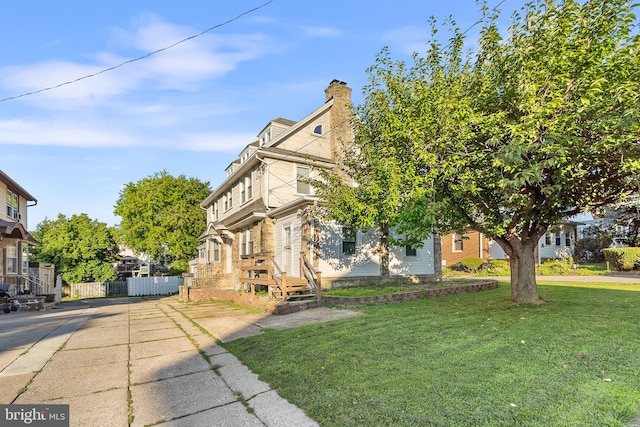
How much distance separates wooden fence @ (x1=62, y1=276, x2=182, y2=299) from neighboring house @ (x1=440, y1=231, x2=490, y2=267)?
76.4ft

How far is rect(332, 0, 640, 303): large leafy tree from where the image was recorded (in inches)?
225

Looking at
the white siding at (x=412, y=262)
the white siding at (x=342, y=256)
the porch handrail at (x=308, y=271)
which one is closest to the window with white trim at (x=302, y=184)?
the white siding at (x=342, y=256)

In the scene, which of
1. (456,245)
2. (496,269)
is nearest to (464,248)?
(456,245)

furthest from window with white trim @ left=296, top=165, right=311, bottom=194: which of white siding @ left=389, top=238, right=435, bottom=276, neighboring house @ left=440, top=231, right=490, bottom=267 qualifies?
neighboring house @ left=440, top=231, right=490, bottom=267

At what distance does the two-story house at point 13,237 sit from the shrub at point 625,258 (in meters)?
33.9

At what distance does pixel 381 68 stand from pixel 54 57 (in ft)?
30.8

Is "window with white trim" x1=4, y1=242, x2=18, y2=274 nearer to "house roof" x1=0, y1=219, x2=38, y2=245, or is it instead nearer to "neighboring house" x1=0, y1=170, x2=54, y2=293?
"neighboring house" x1=0, y1=170, x2=54, y2=293

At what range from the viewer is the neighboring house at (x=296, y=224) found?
13.6 metres

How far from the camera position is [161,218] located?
3316 cm

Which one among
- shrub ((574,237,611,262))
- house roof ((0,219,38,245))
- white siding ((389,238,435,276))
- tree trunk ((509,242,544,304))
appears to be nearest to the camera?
tree trunk ((509,242,544,304))

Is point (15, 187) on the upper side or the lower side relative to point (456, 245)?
upper

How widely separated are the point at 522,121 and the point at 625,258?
862 inches

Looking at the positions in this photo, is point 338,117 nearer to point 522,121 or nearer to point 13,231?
point 522,121

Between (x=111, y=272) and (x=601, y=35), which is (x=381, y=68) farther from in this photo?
(x=111, y=272)
